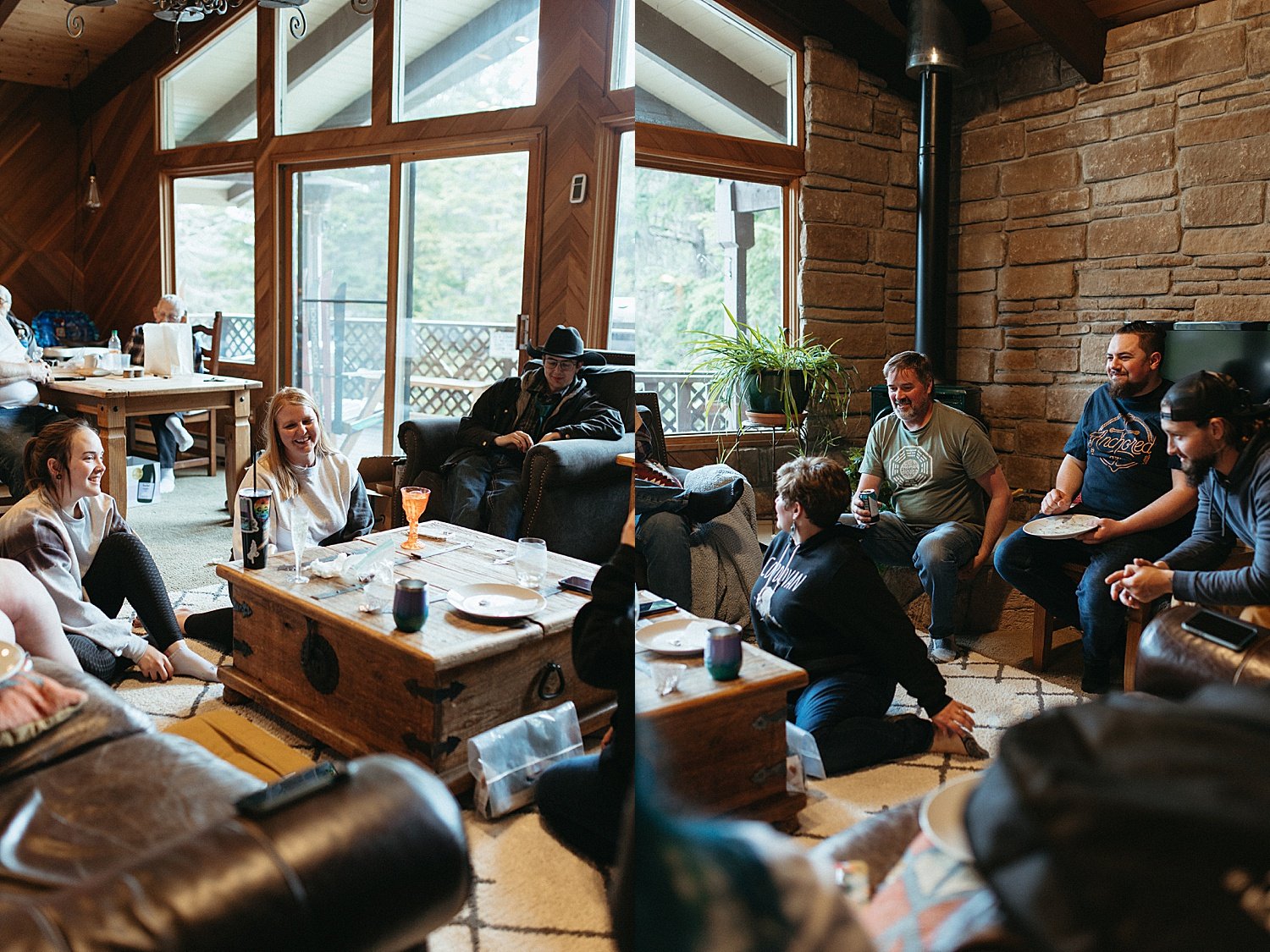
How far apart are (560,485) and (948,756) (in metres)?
0.51

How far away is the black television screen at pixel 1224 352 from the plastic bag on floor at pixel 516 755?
712 mm

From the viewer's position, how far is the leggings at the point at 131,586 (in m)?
0.89

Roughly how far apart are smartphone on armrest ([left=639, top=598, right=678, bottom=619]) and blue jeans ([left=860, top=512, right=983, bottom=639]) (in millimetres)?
268

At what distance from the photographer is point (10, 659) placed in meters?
0.79

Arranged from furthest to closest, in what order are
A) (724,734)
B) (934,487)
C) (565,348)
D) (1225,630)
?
(565,348) → (724,734) → (934,487) → (1225,630)

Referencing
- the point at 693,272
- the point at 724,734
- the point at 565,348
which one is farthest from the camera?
the point at 565,348

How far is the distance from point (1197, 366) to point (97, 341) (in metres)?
0.99

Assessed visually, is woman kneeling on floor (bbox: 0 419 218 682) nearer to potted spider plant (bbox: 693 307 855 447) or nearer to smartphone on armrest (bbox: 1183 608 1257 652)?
potted spider plant (bbox: 693 307 855 447)

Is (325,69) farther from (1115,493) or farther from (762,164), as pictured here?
(1115,493)

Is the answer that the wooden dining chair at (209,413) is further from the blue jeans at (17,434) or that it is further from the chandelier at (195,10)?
the chandelier at (195,10)

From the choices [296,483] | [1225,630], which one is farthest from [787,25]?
[296,483]

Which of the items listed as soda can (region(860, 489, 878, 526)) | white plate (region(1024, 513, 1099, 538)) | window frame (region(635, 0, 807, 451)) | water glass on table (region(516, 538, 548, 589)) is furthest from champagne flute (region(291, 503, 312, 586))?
white plate (region(1024, 513, 1099, 538))

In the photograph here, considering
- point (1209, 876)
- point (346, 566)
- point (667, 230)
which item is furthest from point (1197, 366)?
point (346, 566)

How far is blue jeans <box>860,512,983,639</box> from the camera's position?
53 cm
